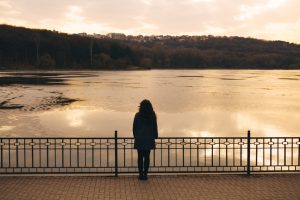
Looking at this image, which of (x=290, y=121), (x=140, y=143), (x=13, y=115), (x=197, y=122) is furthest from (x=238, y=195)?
(x=13, y=115)

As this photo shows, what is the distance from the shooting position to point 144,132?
34.6ft

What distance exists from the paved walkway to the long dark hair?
5.62ft

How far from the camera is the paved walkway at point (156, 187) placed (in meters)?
9.30

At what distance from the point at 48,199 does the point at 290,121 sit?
81.8 ft

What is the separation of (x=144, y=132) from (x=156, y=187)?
1455 mm

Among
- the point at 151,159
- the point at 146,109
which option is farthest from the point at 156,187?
the point at 151,159

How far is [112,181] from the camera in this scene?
10469 mm

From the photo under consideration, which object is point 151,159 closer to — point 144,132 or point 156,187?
point 144,132

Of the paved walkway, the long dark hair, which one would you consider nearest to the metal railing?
the paved walkway

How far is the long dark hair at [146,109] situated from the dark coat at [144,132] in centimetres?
10

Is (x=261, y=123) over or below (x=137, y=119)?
below

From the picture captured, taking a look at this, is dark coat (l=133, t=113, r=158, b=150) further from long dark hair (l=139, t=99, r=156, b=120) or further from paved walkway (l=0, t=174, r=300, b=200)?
paved walkway (l=0, t=174, r=300, b=200)


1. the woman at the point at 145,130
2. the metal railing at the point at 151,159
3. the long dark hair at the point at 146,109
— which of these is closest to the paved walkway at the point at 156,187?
the metal railing at the point at 151,159

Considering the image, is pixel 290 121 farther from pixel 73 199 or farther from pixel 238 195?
pixel 73 199
